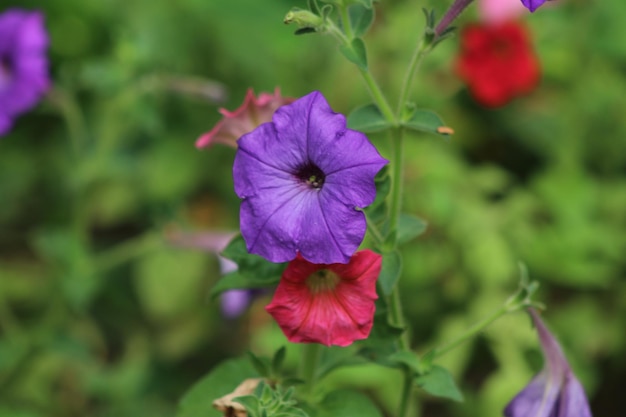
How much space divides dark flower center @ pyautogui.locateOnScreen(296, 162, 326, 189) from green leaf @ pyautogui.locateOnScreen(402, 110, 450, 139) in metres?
0.12

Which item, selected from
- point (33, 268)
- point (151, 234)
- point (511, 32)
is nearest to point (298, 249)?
point (151, 234)

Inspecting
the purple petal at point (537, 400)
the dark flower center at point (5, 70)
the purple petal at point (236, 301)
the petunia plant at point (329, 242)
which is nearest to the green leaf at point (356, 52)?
the petunia plant at point (329, 242)

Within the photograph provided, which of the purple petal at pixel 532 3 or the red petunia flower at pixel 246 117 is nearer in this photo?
the purple petal at pixel 532 3

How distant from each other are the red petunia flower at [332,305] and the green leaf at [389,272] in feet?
0.15

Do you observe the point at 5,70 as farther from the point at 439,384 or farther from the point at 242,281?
the point at 439,384

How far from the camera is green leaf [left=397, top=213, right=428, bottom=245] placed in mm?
1032

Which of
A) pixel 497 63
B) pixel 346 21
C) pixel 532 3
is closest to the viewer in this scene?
pixel 532 3

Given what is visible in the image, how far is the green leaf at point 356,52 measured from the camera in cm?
93

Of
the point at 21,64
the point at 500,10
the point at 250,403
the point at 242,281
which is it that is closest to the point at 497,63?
the point at 500,10

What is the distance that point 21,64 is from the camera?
69.7 inches

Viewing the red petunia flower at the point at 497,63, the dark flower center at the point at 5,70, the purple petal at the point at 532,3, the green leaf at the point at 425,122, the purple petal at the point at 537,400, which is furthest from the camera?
Answer: the red petunia flower at the point at 497,63

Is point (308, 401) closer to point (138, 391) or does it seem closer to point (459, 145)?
point (138, 391)

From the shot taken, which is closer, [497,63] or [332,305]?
[332,305]

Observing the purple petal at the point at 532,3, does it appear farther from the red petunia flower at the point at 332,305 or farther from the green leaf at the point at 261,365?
the green leaf at the point at 261,365
